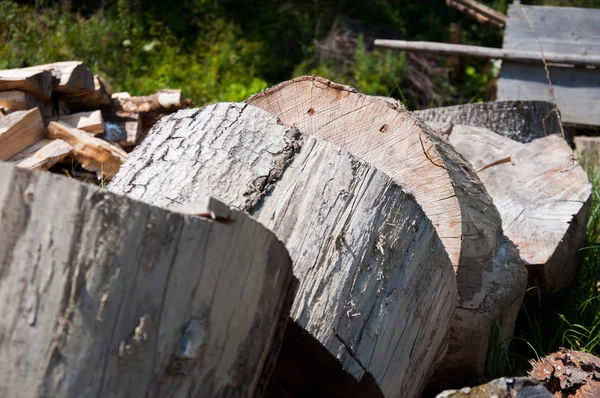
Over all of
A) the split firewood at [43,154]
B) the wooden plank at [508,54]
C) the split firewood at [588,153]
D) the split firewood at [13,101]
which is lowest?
the split firewood at [588,153]

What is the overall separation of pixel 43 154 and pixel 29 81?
15.0 inches

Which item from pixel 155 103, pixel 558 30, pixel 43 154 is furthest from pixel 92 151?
pixel 558 30

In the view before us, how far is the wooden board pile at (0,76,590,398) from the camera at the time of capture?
51.5 inches

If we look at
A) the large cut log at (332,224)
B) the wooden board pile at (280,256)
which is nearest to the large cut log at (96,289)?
the wooden board pile at (280,256)

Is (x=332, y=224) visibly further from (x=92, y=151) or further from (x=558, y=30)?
(x=558, y=30)

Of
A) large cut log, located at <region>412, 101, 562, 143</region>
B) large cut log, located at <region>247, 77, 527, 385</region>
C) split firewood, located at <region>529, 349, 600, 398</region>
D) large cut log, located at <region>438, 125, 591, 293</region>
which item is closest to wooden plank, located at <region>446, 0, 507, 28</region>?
large cut log, located at <region>412, 101, 562, 143</region>

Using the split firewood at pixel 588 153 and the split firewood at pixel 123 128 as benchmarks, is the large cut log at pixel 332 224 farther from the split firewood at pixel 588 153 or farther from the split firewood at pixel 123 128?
the split firewood at pixel 588 153

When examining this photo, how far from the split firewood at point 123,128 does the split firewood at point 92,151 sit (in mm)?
251

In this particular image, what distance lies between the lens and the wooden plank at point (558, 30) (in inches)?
225

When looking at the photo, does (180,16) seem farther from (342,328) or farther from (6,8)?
(342,328)

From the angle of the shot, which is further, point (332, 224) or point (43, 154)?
point (43, 154)

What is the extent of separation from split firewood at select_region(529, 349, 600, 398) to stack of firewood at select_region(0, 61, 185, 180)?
204 cm

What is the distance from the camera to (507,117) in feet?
12.3

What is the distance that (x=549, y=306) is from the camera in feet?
10.3
